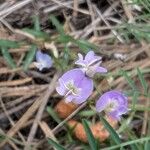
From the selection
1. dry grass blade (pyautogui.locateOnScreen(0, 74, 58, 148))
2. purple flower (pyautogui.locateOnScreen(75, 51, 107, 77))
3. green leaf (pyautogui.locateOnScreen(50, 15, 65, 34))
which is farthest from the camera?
green leaf (pyautogui.locateOnScreen(50, 15, 65, 34))

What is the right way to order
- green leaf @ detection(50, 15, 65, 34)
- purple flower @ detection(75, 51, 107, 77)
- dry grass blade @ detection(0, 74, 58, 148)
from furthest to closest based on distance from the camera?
green leaf @ detection(50, 15, 65, 34), dry grass blade @ detection(0, 74, 58, 148), purple flower @ detection(75, 51, 107, 77)

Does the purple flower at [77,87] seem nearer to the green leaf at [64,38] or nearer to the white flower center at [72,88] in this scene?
the white flower center at [72,88]

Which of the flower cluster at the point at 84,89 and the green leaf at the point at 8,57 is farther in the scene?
the green leaf at the point at 8,57

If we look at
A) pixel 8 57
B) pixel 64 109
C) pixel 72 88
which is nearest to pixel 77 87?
pixel 72 88

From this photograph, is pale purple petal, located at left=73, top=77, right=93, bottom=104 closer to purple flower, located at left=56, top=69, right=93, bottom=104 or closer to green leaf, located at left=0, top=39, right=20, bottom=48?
purple flower, located at left=56, top=69, right=93, bottom=104

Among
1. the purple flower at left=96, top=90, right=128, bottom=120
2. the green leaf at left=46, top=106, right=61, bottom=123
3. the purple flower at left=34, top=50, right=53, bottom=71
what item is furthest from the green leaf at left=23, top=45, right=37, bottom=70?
the purple flower at left=96, top=90, right=128, bottom=120

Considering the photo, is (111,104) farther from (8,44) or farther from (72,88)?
(8,44)

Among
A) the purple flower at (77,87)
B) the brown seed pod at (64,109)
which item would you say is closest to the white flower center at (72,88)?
the purple flower at (77,87)
